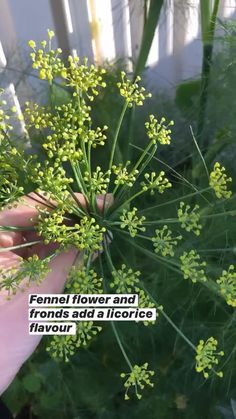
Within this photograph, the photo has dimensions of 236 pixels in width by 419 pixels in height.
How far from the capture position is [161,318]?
837mm

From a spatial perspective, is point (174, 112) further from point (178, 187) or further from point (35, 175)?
point (35, 175)

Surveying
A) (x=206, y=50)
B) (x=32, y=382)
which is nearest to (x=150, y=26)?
(x=206, y=50)

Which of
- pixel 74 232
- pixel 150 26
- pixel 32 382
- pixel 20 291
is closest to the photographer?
pixel 74 232

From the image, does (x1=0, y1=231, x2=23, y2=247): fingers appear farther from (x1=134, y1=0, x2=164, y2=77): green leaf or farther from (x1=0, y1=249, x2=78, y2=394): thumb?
(x1=134, y1=0, x2=164, y2=77): green leaf

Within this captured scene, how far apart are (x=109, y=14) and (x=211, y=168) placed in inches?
18.6

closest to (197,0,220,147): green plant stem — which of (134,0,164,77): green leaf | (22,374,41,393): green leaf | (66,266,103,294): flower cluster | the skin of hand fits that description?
(134,0,164,77): green leaf

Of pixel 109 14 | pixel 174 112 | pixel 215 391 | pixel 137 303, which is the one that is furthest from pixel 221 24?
pixel 215 391

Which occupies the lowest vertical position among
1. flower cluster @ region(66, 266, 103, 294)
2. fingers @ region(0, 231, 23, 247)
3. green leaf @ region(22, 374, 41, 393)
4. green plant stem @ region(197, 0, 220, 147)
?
green leaf @ region(22, 374, 41, 393)

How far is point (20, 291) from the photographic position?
0.63 m

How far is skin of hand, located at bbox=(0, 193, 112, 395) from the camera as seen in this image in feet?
2.07

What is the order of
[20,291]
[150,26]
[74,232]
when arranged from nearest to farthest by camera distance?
[74,232]
[20,291]
[150,26]

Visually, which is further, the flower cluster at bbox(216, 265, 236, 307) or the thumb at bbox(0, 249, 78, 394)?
the thumb at bbox(0, 249, 78, 394)

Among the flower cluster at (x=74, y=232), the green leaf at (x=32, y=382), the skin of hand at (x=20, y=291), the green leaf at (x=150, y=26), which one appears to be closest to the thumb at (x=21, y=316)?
the skin of hand at (x=20, y=291)

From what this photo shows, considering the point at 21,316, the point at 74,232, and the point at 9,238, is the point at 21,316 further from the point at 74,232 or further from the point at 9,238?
the point at 74,232
